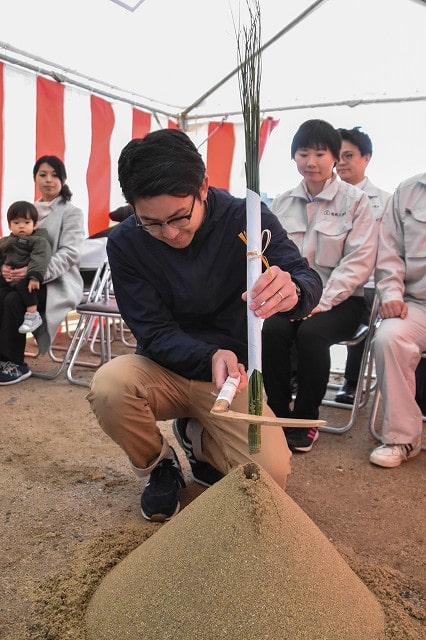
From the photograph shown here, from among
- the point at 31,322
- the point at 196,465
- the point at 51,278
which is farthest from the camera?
the point at 51,278

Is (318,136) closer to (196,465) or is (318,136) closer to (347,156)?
(347,156)

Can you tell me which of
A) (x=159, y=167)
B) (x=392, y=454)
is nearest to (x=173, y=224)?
(x=159, y=167)

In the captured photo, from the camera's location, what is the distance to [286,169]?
17.7ft

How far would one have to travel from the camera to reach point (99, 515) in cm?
187

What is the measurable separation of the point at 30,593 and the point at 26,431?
1329mm

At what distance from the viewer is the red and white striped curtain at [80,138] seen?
4062mm

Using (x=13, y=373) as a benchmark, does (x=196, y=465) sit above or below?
below

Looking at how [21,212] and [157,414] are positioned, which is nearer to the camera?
[157,414]

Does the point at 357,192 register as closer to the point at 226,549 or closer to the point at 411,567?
the point at 411,567

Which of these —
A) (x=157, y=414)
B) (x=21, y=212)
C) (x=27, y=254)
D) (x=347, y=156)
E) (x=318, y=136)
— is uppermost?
(x=347, y=156)

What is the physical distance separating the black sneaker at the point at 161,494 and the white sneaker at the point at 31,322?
6.03 feet

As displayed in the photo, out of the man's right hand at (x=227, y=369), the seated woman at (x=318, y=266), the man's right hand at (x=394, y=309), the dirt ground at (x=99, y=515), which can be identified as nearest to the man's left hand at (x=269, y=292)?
the man's right hand at (x=227, y=369)

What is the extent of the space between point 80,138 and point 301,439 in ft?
11.0

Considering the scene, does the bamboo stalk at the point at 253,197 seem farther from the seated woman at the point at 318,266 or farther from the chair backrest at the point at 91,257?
the chair backrest at the point at 91,257
